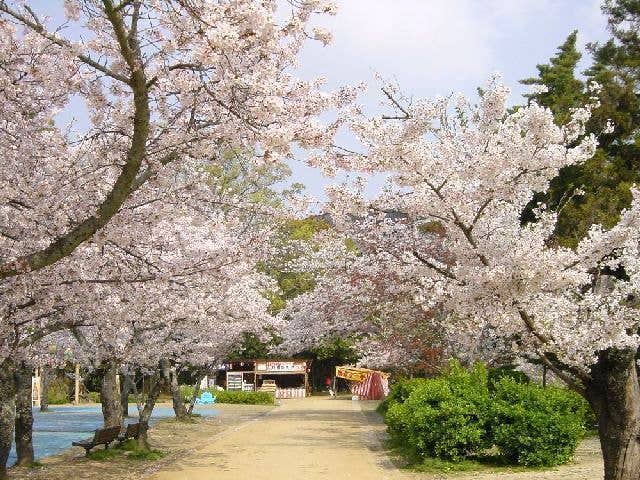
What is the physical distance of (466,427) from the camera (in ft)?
41.8

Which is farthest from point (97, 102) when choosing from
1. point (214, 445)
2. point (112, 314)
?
point (214, 445)

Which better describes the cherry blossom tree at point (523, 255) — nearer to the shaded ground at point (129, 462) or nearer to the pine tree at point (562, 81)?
the shaded ground at point (129, 462)

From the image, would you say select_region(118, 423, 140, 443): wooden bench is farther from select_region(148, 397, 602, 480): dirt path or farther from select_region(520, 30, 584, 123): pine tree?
select_region(520, 30, 584, 123): pine tree

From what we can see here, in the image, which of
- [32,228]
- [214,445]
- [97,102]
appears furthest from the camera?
[214,445]

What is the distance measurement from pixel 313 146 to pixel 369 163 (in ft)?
2.01

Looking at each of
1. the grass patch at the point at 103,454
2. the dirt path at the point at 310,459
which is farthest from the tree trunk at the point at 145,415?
the dirt path at the point at 310,459

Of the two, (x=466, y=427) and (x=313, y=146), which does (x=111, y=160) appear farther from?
(x=466, y=427)

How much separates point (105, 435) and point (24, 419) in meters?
1.84

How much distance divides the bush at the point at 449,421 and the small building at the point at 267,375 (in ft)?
101

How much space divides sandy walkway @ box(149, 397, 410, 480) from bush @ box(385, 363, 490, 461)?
2.74 feet

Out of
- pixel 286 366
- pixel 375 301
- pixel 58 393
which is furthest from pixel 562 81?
pixel 58 393

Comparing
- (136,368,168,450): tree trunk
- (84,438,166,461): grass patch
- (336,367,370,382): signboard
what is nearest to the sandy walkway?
(84,438,166,461): grass patch

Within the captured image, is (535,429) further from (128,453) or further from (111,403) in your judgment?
(111,403)

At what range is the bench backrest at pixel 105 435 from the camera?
47.6 ft
